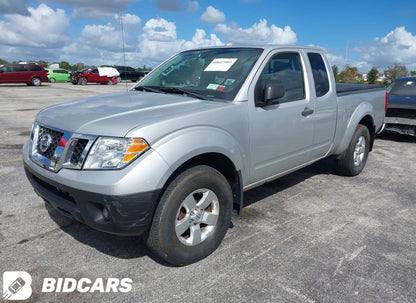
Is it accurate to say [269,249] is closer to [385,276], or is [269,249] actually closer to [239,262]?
[239,262]

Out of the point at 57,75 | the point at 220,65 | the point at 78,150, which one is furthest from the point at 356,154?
the point at 57,75

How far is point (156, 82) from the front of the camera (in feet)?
13.2

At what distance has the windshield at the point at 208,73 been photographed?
336 centimetres

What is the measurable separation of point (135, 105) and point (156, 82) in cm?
104

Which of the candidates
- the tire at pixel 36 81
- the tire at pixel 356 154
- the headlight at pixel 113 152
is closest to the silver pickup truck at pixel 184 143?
the headlight at pixel 113 152

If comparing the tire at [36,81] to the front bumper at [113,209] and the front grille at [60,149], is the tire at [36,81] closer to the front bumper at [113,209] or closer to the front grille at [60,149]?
the front grille at [60,149]

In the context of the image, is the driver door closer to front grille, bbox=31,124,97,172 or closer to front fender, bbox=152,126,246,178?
front fender, bbox=152,126,246,178

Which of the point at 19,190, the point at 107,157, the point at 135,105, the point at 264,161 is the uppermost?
the point at 135,105

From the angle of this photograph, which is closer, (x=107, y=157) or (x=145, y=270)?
(x=107, y=157)

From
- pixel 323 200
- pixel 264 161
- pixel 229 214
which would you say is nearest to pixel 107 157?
pixel 229 214

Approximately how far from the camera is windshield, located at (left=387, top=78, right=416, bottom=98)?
28.5 feet

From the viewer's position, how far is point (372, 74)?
40.4 m

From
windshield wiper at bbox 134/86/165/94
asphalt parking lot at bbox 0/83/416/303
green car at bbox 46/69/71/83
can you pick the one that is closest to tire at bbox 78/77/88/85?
green car at bbox 46/69/71/83

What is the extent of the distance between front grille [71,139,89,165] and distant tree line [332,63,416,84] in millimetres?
28381
